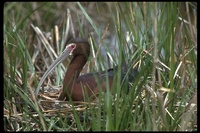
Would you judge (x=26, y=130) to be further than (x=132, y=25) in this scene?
No

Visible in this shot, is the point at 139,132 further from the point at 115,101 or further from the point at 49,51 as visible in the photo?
the point at 49,51

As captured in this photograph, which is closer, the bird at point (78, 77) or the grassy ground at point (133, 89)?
the grassy ground at point (133, 89)

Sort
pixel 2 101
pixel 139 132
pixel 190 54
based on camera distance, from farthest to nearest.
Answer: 1. pixel 190 54
2. pixel 2 101
3. pixel 139 132

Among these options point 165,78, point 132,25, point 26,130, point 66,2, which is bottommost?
point 26,130

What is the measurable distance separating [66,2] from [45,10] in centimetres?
31

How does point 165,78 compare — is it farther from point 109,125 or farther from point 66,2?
point 66,2

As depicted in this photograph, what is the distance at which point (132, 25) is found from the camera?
4152mm

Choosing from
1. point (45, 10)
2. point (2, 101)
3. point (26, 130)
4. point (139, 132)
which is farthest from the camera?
point (45, 10)

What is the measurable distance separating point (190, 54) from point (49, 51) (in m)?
1.34

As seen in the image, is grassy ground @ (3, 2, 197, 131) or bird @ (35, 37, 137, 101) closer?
grassy ground @ (3, 2, 197, 131)

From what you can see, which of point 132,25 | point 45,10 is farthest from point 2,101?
point 45,10

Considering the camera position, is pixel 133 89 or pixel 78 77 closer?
pixel 133 89

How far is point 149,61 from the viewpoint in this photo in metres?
3.52

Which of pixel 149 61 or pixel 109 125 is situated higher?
pixel 149 61
